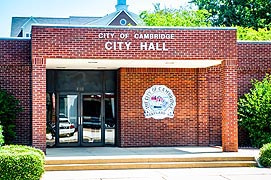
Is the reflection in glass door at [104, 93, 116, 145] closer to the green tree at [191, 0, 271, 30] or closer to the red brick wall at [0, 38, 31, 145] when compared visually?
the red brick wall at [0, 38, 31, 145]

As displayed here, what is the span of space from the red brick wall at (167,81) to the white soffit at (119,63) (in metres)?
0.57

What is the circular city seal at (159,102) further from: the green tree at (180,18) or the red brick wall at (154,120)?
the green tree at (180,18)

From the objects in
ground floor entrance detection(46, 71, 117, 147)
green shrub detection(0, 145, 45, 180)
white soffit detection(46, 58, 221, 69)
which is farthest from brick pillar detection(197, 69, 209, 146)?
green shrub detection(0, 145, 45, 180)

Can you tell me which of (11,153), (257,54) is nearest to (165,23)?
(257,54)

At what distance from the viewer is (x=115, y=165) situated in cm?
1622

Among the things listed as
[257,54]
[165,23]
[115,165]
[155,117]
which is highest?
[165,23]

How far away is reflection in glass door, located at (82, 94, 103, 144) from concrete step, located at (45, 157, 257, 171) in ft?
17.6

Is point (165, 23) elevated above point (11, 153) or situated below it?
above

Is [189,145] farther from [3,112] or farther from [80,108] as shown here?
[3,112]

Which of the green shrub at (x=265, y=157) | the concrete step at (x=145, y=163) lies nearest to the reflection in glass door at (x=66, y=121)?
the concrete step at (x=145, y=163)

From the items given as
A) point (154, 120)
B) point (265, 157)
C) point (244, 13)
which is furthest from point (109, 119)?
point (244, 13)

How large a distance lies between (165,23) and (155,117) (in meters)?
22.4

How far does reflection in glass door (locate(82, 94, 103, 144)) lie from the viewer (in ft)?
71.4

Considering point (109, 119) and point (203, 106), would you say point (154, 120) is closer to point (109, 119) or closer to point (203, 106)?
point (109, 119)
